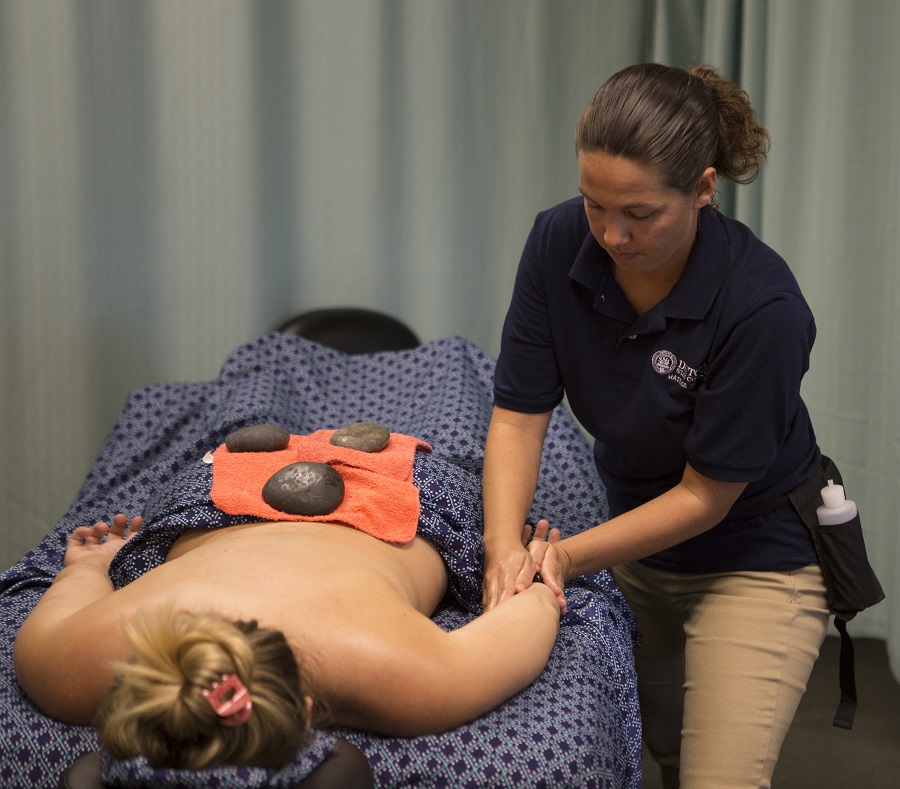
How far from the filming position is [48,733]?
118 centimetres

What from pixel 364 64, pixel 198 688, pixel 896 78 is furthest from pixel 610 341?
pixel 364 64

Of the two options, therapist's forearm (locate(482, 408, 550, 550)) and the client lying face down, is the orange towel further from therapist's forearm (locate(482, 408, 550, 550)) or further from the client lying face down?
therapist's forearm (locate(482, 408, 550, 550))

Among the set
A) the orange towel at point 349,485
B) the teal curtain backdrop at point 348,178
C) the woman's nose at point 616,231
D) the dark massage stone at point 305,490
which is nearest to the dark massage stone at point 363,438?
the orange towel at point 349,485

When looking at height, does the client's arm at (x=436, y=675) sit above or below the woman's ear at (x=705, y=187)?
below

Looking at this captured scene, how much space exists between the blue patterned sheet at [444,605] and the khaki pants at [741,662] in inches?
4.5

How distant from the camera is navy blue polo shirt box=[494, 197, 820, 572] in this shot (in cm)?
139

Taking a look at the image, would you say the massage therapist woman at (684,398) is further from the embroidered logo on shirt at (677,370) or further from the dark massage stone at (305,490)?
the dark massage stone at (305,490)

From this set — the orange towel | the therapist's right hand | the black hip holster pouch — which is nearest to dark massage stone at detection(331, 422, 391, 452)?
the orange towel

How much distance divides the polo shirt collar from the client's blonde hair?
77 cm

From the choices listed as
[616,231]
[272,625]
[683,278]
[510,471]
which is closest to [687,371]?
[683,278]

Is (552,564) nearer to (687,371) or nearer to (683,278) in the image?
(687,371)

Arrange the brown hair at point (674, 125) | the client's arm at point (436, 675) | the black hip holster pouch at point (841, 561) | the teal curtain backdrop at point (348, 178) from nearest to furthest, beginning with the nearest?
the client's arm at point (436, 675), the brown hair at point (674, 125), the black hip holster pouch at point (841, 561), the teal curtain backdrop at point (348, 178)

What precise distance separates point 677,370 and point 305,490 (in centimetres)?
56

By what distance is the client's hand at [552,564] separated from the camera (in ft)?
4.75
